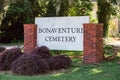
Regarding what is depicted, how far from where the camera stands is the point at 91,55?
41.8 feet

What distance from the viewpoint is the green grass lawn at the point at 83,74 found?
32.9ft

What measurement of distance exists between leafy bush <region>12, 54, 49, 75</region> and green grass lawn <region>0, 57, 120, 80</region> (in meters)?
0.26

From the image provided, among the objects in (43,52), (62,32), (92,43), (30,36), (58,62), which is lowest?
(58,62)

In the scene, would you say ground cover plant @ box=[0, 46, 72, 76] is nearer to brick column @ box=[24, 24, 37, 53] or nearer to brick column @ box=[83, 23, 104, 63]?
brick column @ box=[83, 23, 104, 63]

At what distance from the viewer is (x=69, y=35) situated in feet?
44.8

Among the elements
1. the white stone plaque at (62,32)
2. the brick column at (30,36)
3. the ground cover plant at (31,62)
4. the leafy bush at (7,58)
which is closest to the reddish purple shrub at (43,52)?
the ground cover plant at (31,62)

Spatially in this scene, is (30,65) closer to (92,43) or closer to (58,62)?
(58,62)

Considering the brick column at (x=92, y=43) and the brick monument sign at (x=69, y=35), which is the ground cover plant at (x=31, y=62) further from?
the brick monument sign at (x=69, y=35)

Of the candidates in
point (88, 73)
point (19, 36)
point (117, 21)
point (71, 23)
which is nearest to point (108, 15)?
point (19, 36)

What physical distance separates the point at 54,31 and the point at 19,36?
51.3 ft

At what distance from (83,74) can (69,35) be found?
11.0ft

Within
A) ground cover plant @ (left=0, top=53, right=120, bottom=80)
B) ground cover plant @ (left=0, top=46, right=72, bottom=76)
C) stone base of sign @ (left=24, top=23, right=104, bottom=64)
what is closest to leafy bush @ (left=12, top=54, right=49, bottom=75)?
ground cover plant @ (left=0, top=46, right=72, bottom=76)

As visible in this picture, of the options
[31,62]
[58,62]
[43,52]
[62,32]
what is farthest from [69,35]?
[31,62]

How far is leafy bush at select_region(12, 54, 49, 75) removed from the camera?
10.8m
